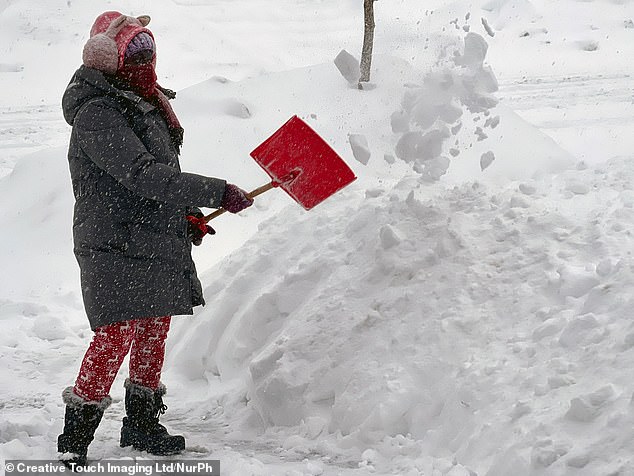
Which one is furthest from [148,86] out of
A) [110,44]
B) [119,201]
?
[119,201]

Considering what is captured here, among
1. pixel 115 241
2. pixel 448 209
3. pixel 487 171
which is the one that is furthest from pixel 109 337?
pixel 487 171

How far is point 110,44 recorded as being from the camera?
8.33ft

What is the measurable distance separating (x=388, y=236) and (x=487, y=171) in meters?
2.17

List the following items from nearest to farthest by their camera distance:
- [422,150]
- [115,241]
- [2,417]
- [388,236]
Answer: [115,241] < [2,417] < [388,236] < [422,150]

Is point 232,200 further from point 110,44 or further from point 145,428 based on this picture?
point 145,428

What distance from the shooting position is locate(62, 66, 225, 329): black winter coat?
8.26 feet

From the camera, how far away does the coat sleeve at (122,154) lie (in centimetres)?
250

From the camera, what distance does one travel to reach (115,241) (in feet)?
8.52

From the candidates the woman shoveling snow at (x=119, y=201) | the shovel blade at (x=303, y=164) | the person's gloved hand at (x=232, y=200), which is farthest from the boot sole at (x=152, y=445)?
the shovel blade at (x=303, y=164)

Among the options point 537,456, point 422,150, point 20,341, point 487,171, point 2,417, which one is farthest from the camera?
point 487,171

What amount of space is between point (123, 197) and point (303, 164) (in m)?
0.74

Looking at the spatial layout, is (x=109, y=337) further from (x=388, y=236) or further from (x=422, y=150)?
(x=422, y=150)

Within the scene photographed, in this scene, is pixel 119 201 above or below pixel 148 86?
below

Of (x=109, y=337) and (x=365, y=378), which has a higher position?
(x=109, y=337)
